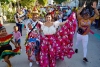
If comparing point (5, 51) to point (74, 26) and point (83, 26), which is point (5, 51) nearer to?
point (74, 26)

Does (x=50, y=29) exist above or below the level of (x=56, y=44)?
above

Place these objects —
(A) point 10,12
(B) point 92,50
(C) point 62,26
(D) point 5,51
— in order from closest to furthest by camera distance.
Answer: (D) point 5,51
(C) point 62,26
(B) point 92,50
(A) point 10,12

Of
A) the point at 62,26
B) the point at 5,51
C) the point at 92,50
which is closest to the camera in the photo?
the point at 5,51

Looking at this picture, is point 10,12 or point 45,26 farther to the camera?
point 10,12

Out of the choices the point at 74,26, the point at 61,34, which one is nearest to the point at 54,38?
the point at 61,34

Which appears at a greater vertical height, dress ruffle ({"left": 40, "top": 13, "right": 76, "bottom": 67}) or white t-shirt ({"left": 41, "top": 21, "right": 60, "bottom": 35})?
white t-shirt ({"left": 41, "top": 21, "right": 60, "bottom": 35})

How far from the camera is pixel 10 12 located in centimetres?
1673

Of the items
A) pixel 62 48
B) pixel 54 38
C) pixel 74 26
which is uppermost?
pixel 74 26

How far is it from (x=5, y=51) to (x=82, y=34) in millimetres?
2375

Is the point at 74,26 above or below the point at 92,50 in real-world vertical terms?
above

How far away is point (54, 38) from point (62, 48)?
14.1 inches

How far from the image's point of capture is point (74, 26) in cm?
454

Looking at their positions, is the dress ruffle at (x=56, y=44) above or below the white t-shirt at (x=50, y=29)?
below

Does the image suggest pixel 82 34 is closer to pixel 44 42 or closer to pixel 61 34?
pixel 61 34
